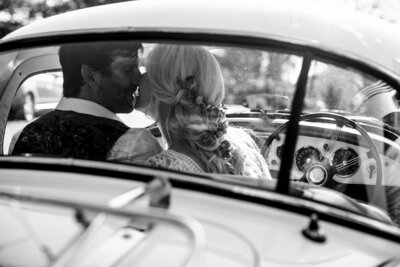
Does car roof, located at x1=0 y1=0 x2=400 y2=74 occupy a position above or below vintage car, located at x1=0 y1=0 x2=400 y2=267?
above

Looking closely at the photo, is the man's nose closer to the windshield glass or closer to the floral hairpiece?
the windshield glass

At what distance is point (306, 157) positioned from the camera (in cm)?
296

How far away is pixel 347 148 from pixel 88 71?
162 cm

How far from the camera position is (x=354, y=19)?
6.68 feet

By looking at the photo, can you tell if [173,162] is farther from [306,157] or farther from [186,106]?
[306,157]

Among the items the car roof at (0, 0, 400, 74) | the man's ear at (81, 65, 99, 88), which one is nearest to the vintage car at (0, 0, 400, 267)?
the car roof at (0, 0, 400, 74)

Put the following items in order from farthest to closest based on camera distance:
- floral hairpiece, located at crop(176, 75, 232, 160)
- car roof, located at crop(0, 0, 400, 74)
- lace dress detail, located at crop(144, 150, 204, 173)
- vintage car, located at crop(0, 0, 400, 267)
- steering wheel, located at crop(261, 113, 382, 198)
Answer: steering wheel, located at crop(261, 113, 382, 198) < floral hairpiece, located at crop(176, 75, 232, 160) < lace dress detail, located at crop(144, 150, 204, 173) < car roof, located at crop(0, 0, 400, 74) < vintage car, located at crop(0, 0, 400, 267)

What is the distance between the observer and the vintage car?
51.3 inches

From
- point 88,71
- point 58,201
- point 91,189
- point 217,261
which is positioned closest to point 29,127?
point 88,71

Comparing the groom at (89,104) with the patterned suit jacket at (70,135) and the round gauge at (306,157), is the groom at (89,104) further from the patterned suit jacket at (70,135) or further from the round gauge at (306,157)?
the round gauge at (306,157)

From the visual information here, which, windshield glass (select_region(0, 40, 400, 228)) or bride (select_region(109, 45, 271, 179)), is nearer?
windshield glass (select_region(0, 40, 400, 228))

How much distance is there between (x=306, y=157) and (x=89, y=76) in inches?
54.8

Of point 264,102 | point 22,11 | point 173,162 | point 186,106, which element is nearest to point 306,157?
point 264,102

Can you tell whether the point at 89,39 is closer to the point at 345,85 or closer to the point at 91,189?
the point at 91,189
